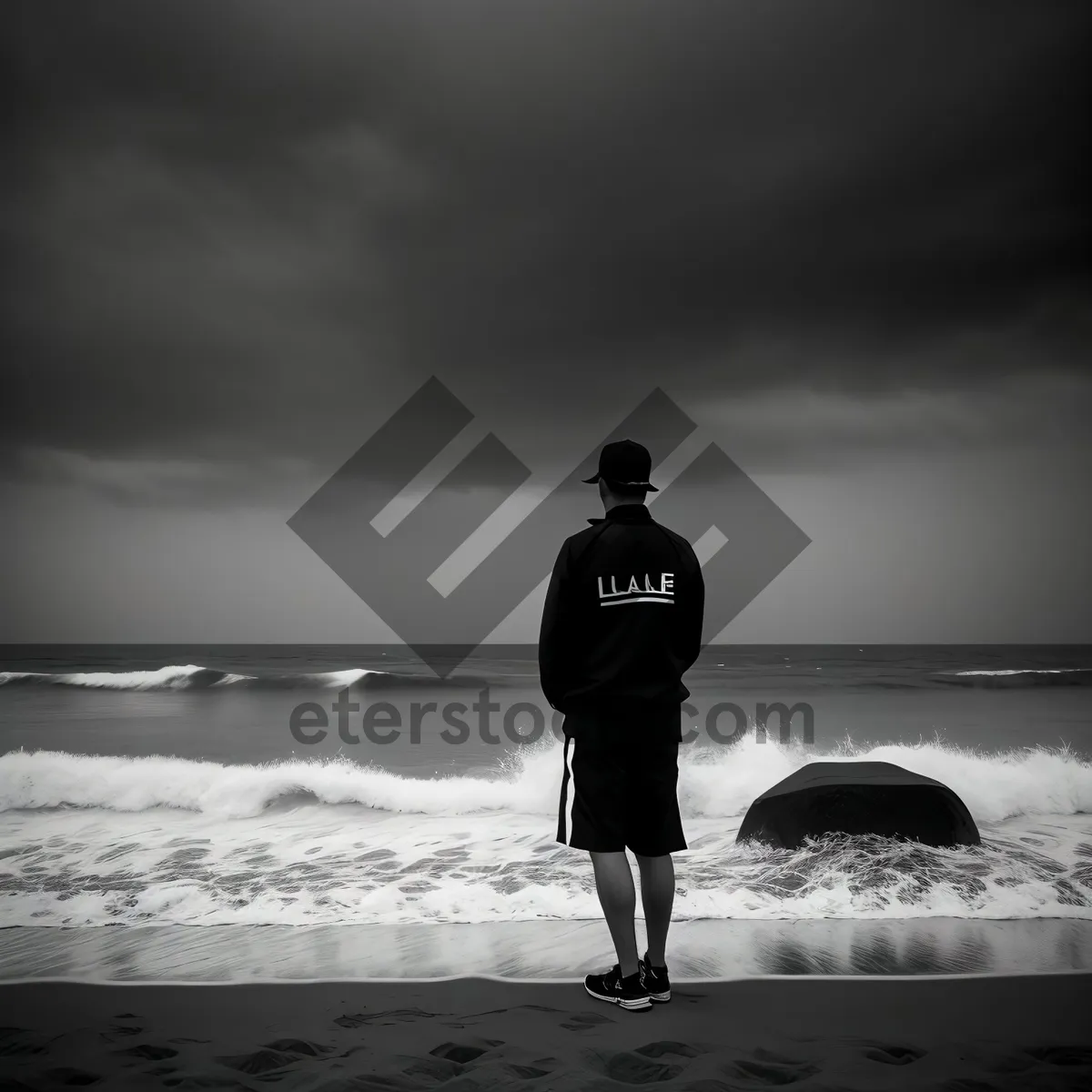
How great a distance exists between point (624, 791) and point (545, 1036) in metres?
0.76

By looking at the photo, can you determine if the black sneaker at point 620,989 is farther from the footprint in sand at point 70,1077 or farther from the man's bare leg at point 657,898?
the footprint in sand at point 70,1077

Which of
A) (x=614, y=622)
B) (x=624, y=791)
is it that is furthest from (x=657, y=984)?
(x=614, y=622)

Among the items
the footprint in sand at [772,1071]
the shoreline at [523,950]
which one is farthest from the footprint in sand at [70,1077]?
the footprint in sand at [772,1071]

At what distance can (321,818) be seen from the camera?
607cm

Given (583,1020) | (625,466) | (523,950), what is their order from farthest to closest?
1. (523,950)
2. (625,466)
3. (583,1020)

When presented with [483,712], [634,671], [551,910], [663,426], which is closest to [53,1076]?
[634,671]

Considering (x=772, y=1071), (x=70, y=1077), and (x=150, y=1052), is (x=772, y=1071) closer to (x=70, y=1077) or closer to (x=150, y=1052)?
(x=150, y=1052)

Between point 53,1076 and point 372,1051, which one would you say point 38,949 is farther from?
point 372,1051

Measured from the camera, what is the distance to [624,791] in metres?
2.44

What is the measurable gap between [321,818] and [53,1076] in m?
4.26

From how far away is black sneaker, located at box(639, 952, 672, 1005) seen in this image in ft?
7.86

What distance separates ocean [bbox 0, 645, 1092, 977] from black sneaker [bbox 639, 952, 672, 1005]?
681 mm

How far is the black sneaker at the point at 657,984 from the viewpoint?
7.86ft

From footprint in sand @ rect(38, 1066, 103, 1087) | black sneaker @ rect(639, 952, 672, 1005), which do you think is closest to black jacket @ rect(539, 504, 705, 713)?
black sneaker @ rect(639, 952, 672, 1005)
